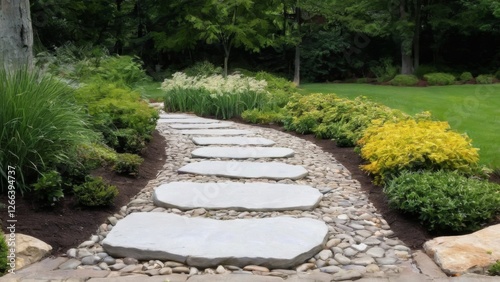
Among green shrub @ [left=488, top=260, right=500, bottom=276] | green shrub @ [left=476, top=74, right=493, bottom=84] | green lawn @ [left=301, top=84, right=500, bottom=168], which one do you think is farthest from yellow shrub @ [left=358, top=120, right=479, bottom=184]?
green shrub @ [left=476, top=74, right=493, bottom=84]

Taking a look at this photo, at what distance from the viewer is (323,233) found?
3229 mm

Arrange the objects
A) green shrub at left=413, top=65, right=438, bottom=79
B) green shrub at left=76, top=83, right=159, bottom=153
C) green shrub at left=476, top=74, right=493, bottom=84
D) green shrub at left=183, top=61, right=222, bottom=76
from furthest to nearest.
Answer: green shrub at left=413, top=65, right=438, bottom=79 < green shrub at left=476, top=74, right=493, bottom=84 < green shrub at left=183, top=61, right=222, bottom=76 < green shrub at left=76, top=83, right=159, bottom=153

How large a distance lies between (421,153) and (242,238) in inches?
77.7

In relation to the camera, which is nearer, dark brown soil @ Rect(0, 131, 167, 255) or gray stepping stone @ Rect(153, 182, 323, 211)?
dark brown soil @ Rect(0, 131, 167, 255)

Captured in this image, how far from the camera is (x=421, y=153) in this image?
4.19 m

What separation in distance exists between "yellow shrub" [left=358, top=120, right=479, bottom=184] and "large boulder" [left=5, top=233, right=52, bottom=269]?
2873mm

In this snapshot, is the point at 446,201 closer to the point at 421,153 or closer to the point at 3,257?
the point at 421,153

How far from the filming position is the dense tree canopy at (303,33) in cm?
1811

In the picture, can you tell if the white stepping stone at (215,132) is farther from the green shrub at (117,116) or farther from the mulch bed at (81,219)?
the mulch bed at (81,219)

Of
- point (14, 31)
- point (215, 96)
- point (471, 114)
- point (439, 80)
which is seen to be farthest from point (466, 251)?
point (439, 80)

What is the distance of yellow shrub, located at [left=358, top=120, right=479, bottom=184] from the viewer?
4.18m

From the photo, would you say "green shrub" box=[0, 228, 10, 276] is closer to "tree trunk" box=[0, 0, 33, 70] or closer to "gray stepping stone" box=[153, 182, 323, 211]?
"gray stepping stone" box=[153, 182, 323, 211]

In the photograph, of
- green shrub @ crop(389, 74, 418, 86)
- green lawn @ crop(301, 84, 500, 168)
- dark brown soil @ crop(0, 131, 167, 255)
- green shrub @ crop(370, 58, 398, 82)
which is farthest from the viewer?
green shrub @ crop(370, 58, 398, 82)

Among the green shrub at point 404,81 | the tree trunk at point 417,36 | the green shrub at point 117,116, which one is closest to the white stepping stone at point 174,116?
the green shrub at point 117,116
